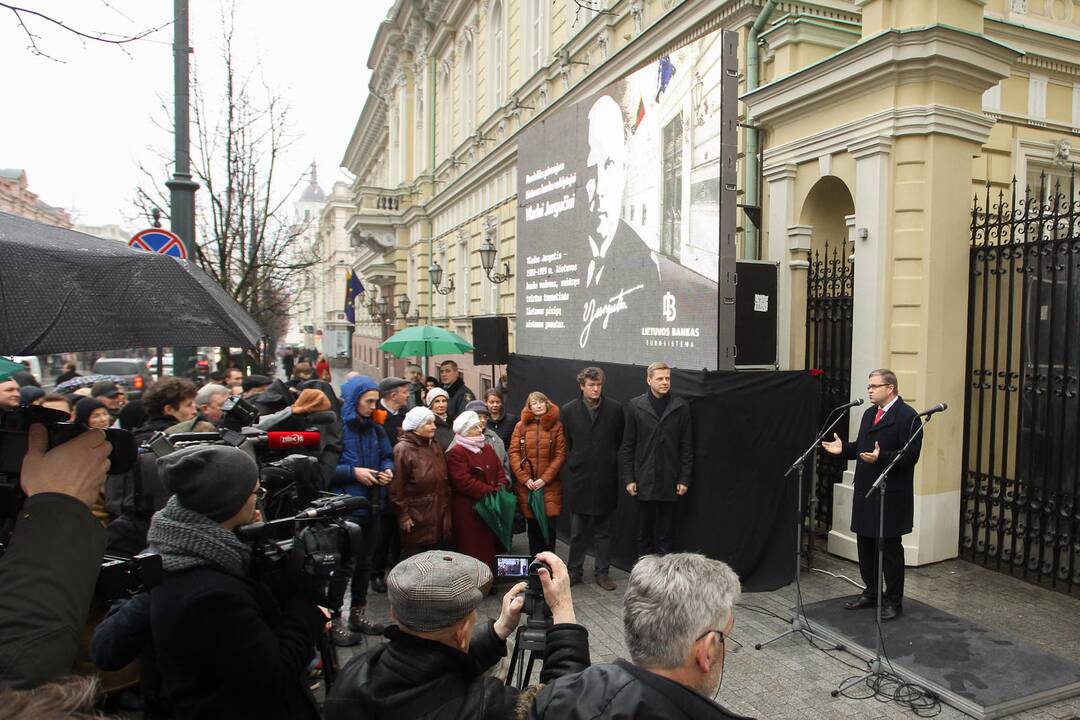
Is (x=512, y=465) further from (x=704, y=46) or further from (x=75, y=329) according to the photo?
(x=75, y=329)

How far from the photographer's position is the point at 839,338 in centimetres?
799

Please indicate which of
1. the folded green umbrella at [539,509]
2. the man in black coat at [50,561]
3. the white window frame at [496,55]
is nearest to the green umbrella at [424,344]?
the folded green umbrella at [539,509]

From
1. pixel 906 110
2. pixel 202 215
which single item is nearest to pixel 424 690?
pixel 906 110

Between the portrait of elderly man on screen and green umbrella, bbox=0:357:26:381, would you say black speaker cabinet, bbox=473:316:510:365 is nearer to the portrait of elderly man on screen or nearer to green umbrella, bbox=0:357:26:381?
the portrait of elderly man on screen

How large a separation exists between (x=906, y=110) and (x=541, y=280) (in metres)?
4.79

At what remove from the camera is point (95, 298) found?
8.73ft

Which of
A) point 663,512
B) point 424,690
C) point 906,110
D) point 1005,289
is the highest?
point 906,110

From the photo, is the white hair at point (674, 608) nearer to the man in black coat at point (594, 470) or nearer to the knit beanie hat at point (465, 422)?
the knit beanie hat at point (465, 422)

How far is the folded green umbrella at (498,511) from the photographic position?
6.41 metres

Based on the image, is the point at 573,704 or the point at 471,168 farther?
the point at 471,168

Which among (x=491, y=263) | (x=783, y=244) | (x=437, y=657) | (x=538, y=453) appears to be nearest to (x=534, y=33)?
(x=491, y=263)

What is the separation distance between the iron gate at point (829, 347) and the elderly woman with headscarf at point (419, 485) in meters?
3.84

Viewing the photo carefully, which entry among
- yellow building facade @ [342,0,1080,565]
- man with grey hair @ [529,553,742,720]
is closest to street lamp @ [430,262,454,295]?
yellow building facade @ [342,0,1080,565]

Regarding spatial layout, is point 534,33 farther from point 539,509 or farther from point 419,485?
point 419,485
